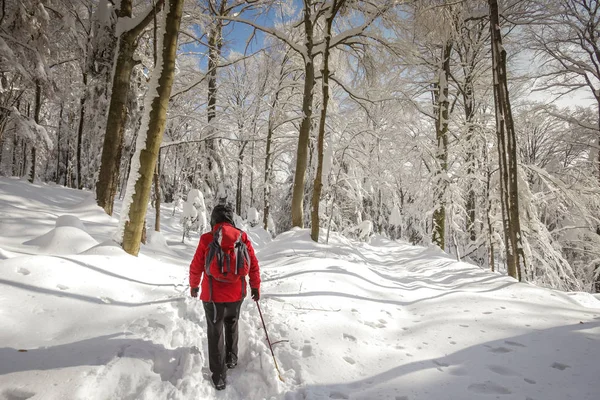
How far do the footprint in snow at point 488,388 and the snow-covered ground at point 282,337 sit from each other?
14mm

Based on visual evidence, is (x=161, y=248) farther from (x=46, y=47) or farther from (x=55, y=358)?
(x=46, y=47)

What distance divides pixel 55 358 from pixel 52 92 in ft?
28.5

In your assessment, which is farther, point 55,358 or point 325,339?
point 325,339

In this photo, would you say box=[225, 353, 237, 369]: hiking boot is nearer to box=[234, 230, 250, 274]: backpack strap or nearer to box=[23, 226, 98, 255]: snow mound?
box=[234, 230, 250, 274]: backpack strap

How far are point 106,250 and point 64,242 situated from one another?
79 centimetres

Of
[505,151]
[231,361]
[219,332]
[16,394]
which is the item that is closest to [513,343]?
[231,361]

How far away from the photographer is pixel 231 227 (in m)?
→ 2.91

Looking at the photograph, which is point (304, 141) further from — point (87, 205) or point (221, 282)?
point (221, 282)

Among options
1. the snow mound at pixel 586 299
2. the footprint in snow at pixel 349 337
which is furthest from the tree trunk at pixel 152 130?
the snow mound at pixel 586 299

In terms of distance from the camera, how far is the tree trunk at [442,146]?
1042 cm

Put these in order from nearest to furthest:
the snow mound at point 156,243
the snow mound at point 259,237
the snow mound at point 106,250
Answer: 1. the snow mound at point 106,250
2. the snow mound at point 156,243
3. the snow mound at point 259,237

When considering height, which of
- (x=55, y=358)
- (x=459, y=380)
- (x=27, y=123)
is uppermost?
(x=27, y=123)

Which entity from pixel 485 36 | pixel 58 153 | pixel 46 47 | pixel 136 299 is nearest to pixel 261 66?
pixel 46 47

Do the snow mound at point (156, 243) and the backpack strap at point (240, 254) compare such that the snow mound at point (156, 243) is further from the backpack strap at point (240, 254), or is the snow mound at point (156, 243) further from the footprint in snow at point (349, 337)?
the footprint in snow at point (349, 337)
